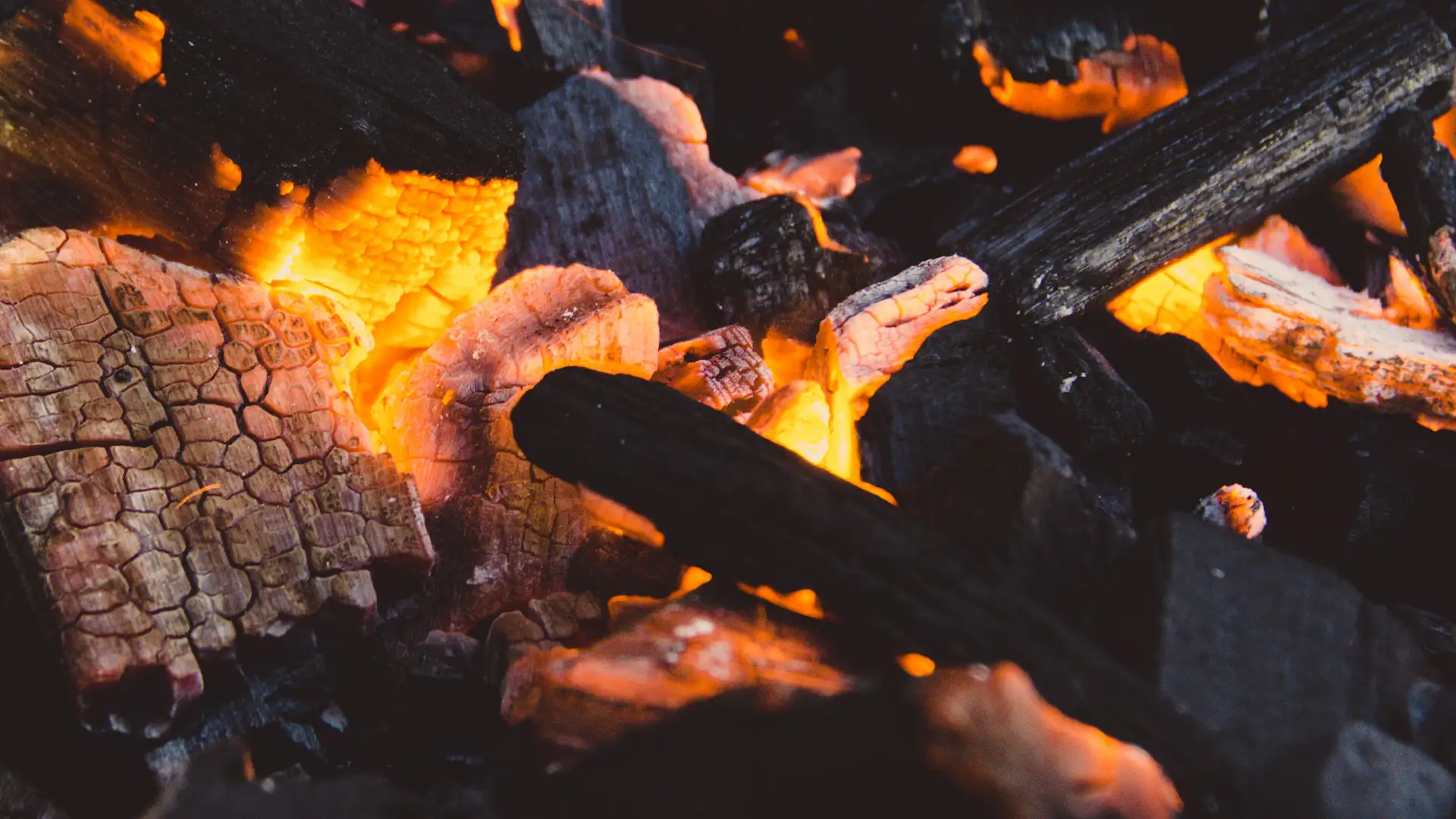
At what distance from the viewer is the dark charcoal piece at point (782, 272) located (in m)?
2.83

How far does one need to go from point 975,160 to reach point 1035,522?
2.17m

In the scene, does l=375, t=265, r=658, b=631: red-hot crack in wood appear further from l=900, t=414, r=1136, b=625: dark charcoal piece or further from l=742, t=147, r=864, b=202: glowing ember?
l=742, t=147, r=864, b=202: glowing ember

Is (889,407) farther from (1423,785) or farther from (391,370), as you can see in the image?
(391,370)

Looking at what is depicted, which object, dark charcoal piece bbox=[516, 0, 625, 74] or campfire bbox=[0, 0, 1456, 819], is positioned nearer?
campfire bbox=[0, 0, 1456, 819]

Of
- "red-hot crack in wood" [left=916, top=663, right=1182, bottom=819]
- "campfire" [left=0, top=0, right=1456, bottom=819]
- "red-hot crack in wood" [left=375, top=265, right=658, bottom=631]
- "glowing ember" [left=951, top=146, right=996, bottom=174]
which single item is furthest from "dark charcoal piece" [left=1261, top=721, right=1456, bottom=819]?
"glowing ember" [left=951, top=146, right=996, bottom=174]

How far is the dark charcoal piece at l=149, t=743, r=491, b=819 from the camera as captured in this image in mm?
1430

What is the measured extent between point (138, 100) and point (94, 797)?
164 cm

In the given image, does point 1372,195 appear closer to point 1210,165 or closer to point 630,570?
point 1210,165

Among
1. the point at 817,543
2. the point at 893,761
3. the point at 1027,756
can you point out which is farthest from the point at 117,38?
the point at 1027,756

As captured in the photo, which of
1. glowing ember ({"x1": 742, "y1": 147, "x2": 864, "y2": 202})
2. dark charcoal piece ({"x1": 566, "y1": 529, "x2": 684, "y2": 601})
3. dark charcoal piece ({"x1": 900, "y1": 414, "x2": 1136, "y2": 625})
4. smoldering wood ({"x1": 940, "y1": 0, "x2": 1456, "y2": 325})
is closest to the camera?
dark charcoal piece ({"x1": 900, "y1": 414, "x2": 1136, "y2": 625})

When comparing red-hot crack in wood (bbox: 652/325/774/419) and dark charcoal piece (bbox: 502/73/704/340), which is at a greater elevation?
dark charcoal piece (bbox: 502/73/704/340)

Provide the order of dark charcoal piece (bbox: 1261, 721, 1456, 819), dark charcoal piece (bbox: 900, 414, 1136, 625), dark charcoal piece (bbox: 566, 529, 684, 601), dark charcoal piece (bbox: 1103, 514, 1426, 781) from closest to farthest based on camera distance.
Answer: dark charcoal piece (bbox: 1261, 721, 1456, 819) → dark charcoal piece (bbox: 1103, 514, 1426, 781) → dark charcoal piece (bbox: 900, 414, 1136, 625) → dark charcoal piece (bbox: 566, 529, 684, 601)

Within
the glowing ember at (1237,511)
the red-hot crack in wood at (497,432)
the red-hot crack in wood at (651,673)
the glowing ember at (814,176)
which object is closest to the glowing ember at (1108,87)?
the glowing ember at (814,176)

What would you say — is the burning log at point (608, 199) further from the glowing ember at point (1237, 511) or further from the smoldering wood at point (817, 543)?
the glowing ember at point (1237, 511)
